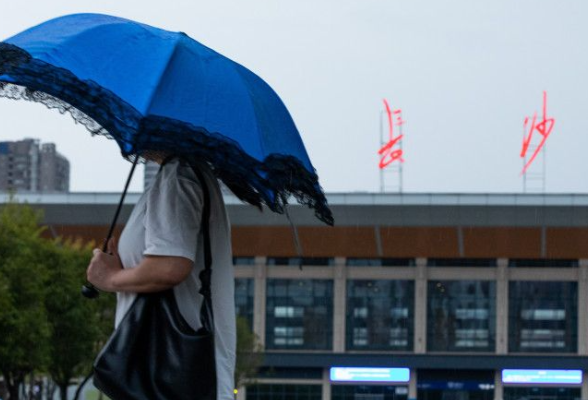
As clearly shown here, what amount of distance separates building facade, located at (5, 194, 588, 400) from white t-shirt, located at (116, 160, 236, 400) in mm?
67121

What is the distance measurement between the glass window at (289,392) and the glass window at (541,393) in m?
9.63

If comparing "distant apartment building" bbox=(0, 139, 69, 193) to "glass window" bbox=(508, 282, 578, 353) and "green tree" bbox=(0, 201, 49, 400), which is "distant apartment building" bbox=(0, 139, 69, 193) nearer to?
"glass window" bbox=(508, 282, 578, 353)

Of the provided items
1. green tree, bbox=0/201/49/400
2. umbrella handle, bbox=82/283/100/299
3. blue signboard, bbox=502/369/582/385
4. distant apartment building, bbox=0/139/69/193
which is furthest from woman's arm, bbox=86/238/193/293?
distant apartment building, bbox=0/139/69/193

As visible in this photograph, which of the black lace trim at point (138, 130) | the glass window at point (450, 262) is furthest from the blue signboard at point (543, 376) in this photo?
the black lace trim at point (138, 130)

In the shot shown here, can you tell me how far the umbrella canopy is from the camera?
149 inches

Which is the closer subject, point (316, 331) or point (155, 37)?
point (155, 37)

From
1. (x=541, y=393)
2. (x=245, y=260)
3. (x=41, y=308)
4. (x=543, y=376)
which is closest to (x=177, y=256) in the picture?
(x=41, y=308)

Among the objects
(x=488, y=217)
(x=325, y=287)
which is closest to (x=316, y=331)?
(x=325, y=287)

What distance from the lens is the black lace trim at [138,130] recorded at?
149 inches

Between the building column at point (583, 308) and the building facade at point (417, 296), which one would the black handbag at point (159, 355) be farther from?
the building column at point (583, 308)

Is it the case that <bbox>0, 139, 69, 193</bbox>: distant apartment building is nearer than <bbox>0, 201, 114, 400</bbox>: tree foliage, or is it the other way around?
<bbox>0, 201, 114, 400</bbox>: tree foliage

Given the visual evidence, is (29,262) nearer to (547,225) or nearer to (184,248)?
(184,248)

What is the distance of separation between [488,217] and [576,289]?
18.9ft

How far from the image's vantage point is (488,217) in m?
71.4
